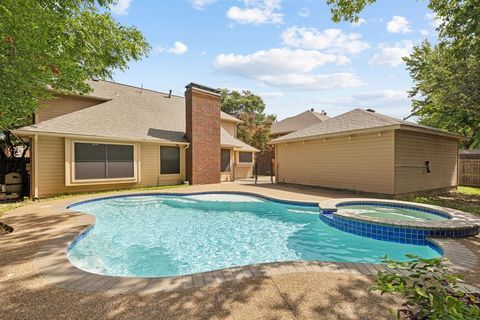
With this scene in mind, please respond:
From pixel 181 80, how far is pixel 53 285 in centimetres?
1420

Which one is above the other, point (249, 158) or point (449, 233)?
point (249, 158)

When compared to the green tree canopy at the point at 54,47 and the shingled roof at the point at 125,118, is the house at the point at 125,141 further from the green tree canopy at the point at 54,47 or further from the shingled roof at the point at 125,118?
the green tree canopy at the point at 54,47

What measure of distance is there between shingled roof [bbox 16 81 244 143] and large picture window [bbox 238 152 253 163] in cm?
568

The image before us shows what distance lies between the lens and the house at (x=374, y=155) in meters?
10.2

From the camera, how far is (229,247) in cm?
591

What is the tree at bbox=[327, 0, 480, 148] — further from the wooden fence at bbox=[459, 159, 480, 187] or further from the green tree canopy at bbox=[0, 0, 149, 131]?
the green tree canopy at bbox=[0, 0, 149, 131]

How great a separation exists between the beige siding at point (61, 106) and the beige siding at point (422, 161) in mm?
16787

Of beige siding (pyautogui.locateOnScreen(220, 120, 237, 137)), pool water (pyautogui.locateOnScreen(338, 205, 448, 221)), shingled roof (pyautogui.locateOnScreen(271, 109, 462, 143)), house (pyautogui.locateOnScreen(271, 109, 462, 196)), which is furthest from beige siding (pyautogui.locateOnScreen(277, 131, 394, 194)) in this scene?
beige siding (pyautogui.locateOnScreen(220, 120, 237, 137))

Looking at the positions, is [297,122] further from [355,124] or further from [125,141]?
[125,141]

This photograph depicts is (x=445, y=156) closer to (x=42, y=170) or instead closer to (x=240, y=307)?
(x=240, y=307)

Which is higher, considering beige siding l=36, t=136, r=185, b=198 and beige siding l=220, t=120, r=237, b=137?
beige siding l=220, t=120, r=237, b=137

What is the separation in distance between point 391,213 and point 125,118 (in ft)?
45.7

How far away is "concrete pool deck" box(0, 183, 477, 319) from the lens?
98.3 inches

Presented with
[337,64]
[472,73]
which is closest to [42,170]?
[337,64]
